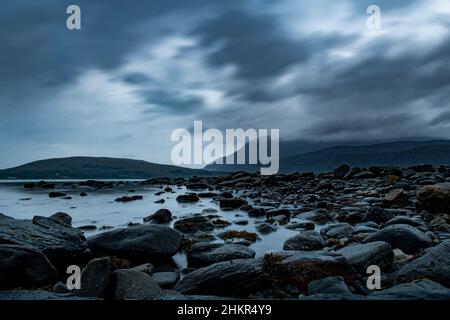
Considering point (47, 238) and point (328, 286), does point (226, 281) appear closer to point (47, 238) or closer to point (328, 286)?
point (328, 286)

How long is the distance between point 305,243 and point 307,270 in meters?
3.35

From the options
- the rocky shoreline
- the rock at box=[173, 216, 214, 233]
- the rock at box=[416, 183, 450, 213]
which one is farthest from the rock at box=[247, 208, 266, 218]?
the rock at box=[416, 183, 450, 213]

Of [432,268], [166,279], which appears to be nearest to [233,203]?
[166,279]

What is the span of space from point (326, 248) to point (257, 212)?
8.20m

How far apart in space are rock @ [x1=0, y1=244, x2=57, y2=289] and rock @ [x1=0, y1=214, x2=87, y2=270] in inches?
34.5

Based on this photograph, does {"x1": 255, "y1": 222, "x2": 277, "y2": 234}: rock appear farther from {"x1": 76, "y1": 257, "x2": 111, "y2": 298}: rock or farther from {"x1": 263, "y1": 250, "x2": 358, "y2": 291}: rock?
{"x1": 76, "y1": 257, "x2": 111, "y2": 298}: rock

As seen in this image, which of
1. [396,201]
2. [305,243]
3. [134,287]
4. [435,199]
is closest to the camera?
[134,287]

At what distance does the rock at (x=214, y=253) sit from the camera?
7.81 metres

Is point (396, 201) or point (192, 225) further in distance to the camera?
point (396, 201)

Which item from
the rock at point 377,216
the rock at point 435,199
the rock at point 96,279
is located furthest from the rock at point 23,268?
the rock at point 435,199

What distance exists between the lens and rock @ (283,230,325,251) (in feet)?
29.3

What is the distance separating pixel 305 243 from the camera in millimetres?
8969

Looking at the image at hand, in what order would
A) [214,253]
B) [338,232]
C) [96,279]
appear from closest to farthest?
1. [96,279]
2. [214,253]
3. [338,232]
